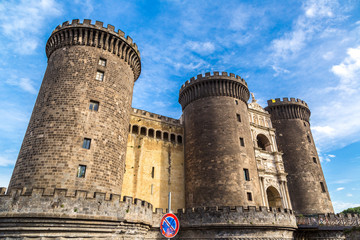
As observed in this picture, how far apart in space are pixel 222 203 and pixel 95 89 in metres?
16.8

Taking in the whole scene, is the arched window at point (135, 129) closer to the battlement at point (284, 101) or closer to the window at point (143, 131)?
the window at point (143, 131)

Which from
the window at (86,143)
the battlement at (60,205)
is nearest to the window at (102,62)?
the window at (86,143)

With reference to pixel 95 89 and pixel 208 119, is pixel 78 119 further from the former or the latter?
pixel 208 119

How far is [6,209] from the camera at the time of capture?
1270 centimetres

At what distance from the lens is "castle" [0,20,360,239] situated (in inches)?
559

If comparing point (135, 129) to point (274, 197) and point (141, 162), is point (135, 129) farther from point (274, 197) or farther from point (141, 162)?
point (274, 197)

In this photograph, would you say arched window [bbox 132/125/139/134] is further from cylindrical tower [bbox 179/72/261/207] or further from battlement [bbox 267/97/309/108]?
battlement [bbox 267/97/309/108]

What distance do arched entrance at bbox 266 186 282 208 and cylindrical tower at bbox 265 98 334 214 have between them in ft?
11.7

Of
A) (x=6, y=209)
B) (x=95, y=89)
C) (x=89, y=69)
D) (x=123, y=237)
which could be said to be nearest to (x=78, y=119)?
(x=95, y=89)

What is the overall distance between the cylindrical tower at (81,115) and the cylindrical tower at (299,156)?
25.6 m

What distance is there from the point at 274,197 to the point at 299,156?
8146mm

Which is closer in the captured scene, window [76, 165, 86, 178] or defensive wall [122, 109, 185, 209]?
window [76, 165, 86, 178]

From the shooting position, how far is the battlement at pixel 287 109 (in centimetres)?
3816

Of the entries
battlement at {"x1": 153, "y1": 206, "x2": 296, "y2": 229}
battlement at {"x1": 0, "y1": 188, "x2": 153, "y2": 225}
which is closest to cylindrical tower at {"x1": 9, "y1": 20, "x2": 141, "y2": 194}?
battlement at {"x1": 0, "y1": 188, "x2": 153, "y2": 225}
